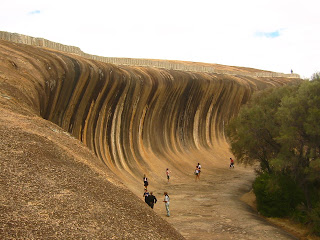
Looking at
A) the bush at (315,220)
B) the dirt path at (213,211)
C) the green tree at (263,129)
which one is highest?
the green tree at (263,129)

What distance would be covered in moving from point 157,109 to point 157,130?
210 cm

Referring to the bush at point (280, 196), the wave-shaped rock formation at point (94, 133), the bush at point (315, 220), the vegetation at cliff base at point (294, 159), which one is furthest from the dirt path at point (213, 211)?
the wave-shaped rock formation at point (94, 133)

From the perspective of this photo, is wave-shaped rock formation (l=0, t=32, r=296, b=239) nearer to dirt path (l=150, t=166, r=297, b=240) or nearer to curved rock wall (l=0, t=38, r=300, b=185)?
curved rock wall (l=0, t=38, r=300, b=185)

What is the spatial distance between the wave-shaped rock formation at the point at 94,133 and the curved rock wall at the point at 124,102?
0.09m

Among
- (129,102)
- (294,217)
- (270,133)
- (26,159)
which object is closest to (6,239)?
(26,159)

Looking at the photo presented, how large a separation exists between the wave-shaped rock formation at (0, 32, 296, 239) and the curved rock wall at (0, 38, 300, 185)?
9 cm

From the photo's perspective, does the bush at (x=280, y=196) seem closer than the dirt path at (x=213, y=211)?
No

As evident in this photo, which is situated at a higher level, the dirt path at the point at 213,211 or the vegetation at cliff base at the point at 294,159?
the vegetation at cliff base at the point at 294,159

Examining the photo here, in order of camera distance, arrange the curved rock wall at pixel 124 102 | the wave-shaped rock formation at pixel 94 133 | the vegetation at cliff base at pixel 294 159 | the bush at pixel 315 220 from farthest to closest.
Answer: the vegetation at cliff base at pixel 294 159
the curved rock wall at pixel 124 102
the bush at pixel 315 220
the wave-shaped rock formation at pixel 94 133

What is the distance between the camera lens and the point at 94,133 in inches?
A: 1163

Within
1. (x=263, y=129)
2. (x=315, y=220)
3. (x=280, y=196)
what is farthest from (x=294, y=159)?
(x=263, y=129)

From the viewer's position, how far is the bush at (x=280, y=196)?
2303 centimetres

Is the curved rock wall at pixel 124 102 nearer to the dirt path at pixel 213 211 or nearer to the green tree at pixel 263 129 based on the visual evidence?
the dirt path at pixel 213 211

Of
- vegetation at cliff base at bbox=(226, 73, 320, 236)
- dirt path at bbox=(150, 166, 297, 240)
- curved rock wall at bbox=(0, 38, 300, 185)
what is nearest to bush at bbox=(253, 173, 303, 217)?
vegetation at cliff base at bbox=(226, 73, 320, 236)
